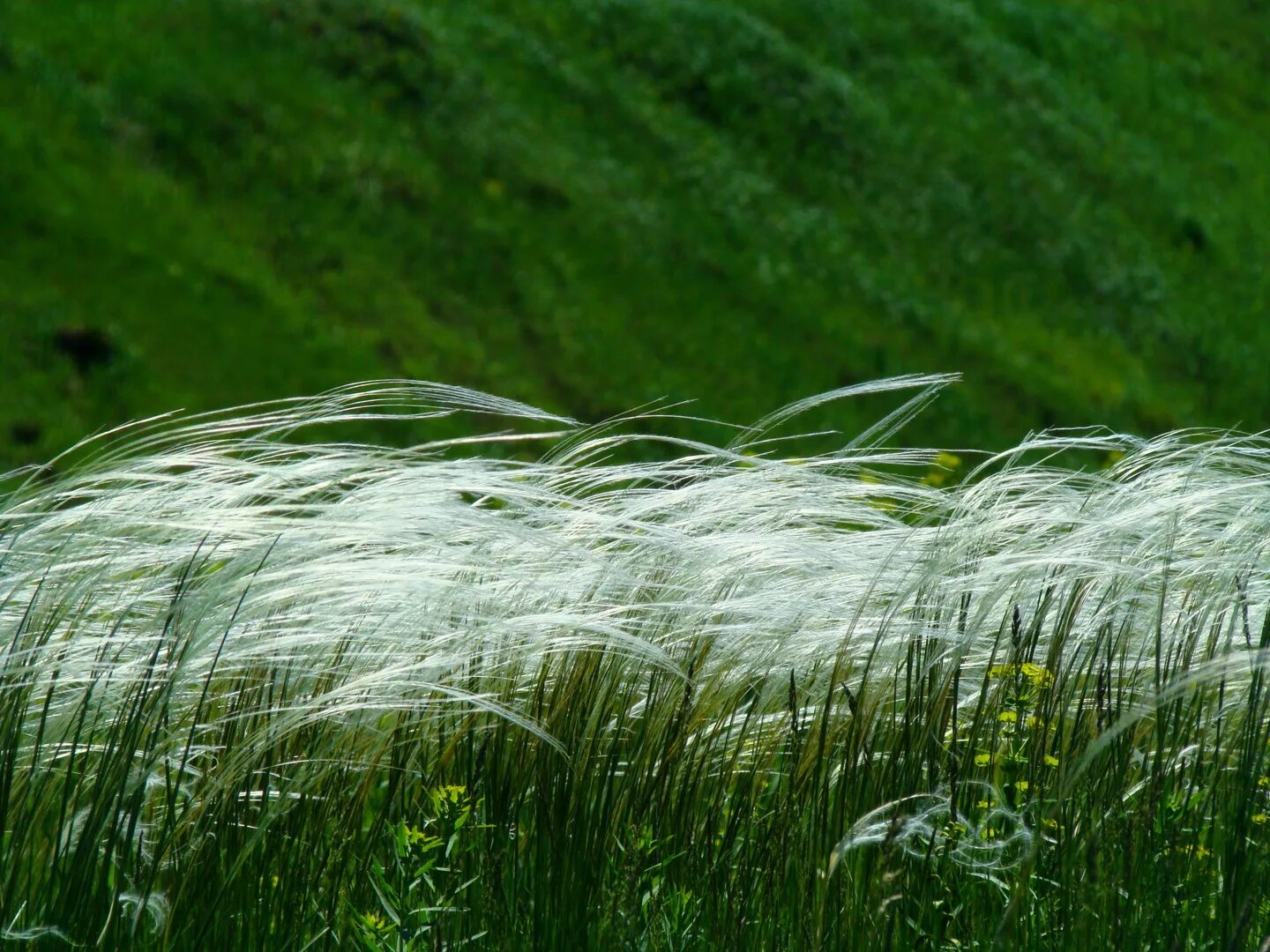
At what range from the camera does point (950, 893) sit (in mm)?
2350

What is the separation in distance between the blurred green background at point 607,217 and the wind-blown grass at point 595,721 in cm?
940

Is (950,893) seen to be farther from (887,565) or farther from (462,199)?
(462,199)

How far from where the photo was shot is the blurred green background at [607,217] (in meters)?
13.3

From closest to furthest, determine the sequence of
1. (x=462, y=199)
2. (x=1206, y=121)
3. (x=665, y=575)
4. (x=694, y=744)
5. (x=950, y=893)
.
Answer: (x=950, y=893) < (x=694, y=744) < (x=665, y=575) < (x=462, y=199) < (x=1206, y=121)

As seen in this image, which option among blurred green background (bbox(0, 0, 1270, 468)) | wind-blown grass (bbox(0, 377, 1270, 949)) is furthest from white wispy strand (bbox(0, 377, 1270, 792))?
blurred green background (bbox(0, 0, 1270, 468))

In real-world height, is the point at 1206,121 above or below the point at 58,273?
above

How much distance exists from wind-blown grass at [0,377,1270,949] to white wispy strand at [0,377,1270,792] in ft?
0.04

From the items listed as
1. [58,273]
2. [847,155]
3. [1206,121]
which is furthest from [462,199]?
[1206,121]

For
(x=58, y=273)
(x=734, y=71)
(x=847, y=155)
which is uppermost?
(x=734, y=71)

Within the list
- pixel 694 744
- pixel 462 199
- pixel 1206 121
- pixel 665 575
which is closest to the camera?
pixel 694 744

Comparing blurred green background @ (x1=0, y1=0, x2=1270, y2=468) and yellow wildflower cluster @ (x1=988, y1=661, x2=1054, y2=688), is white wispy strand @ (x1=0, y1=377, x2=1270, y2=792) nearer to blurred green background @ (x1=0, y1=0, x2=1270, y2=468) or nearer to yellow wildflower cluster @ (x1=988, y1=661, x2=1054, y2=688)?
yellow wildflower cluster @ (x1=988, y1=661, x2=1054, y2=688)

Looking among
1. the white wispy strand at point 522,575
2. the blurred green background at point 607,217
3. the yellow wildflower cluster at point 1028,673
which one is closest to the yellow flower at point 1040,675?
the yellow wildflower cluster at point 1028,673

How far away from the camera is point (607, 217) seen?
17.1 metres

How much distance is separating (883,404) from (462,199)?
583 centimetres
